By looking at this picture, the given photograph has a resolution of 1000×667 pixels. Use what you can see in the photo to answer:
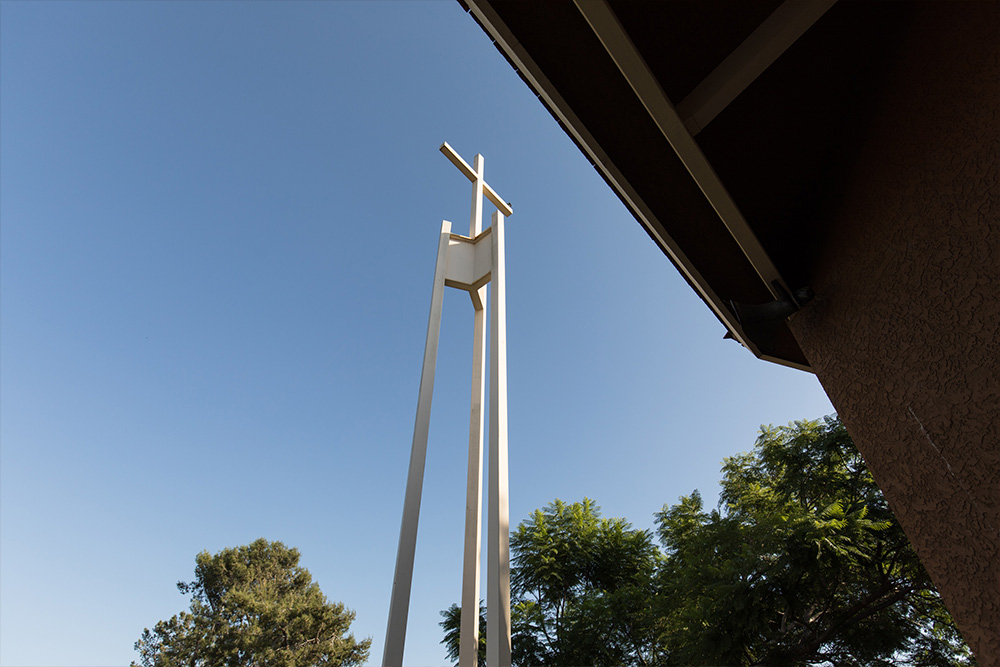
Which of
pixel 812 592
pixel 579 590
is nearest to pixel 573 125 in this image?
pixel 812 592

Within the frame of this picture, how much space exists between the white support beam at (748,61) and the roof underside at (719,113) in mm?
11

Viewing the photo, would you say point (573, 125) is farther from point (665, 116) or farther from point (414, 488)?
point (414, 488)

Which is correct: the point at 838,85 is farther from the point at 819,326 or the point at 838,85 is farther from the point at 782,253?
the point at 819,326

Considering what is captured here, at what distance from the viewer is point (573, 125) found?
1348 millimetres

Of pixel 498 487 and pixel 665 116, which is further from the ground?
pixel 498 487

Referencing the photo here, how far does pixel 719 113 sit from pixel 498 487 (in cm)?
335

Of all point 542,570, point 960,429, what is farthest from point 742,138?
point 542,570

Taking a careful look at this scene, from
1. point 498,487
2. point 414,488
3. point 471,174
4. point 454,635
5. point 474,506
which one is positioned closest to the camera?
point 414,488

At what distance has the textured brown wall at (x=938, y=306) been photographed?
3.63ft

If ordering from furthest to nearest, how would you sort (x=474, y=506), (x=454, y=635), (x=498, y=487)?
(x=454, y=635) → (x=474, y=506) → (x=498, y=487)

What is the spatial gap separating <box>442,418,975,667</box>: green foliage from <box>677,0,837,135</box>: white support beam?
19.9ft

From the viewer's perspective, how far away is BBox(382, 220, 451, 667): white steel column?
3498 millimetres

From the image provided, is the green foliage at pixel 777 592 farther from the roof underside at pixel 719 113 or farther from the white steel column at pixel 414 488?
the roof underside at pixel 719 113

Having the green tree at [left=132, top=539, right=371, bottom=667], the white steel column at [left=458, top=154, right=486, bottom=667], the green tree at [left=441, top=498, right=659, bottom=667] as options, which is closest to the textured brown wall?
the white steel column at [left=458, top=154, right=486, bottom=667]
